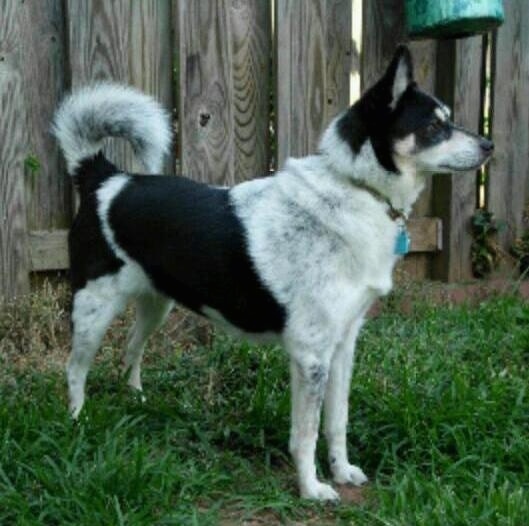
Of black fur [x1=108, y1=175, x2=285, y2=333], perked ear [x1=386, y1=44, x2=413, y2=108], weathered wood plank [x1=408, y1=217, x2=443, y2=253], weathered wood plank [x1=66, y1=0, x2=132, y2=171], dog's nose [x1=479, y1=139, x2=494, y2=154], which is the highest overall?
weathered wood plank [x1=66, y1=0, x2=132, y2=171]

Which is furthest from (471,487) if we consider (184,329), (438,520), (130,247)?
(184,329)

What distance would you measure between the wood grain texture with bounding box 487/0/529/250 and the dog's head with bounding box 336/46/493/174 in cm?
209

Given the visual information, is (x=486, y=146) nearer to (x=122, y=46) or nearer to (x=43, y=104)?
(x=122, y=46)

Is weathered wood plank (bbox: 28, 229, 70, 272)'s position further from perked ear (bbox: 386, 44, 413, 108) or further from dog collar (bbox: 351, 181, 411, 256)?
perked ear (bbox: 386, 44, 413, 108)

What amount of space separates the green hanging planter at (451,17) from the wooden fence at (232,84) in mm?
305

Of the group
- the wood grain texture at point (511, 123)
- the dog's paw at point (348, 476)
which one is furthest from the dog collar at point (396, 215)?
the wood grain texture at point (511, 123)

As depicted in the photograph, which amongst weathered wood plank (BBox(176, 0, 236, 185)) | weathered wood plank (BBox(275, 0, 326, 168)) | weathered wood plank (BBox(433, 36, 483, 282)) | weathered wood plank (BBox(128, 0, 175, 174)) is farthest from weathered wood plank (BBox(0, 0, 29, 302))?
weathered wood plank (BBox(433, 36, 483, 282))

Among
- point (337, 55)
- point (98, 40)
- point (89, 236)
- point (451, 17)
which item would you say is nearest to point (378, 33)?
point (337, 55)

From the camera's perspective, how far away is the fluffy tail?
349 centimetres

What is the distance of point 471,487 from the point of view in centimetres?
288

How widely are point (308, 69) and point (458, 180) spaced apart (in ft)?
3.50

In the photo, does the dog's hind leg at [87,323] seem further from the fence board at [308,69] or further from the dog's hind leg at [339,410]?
the fence board at [308,69]

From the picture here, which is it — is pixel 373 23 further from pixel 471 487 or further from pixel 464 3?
pixel 471 487

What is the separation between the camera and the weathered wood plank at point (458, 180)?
4820mm
